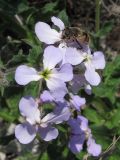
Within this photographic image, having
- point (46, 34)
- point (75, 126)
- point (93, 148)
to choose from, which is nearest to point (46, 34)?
point (46, 34)

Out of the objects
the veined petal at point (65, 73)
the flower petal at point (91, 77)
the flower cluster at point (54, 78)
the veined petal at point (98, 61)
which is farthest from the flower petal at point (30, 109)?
the veined petal at point (98, 61)

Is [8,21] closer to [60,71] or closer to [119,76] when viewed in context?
[119,76]

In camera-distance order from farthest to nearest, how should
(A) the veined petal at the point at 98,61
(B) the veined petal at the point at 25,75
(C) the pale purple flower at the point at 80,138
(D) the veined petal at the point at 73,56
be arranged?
(C) the pale purple flower at the point at 80,138 → (A) the veined petal at the point at 98,61 → (D) the veined petal at the point at 73,56 → (B) the veined petal at the point at 25,75

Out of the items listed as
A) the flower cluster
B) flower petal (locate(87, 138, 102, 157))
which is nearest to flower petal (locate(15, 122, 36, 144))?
the flower cluster

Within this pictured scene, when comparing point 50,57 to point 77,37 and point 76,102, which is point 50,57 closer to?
point 77,37

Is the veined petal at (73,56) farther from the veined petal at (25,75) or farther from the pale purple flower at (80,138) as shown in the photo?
the pale purple flower at (80,138)

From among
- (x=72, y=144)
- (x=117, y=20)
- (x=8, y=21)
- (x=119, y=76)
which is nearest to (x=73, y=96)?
(x=72, y=144)
